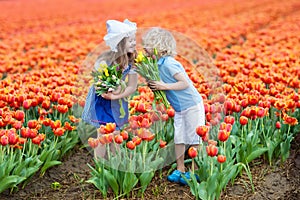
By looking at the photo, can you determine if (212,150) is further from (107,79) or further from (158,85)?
(107,79)

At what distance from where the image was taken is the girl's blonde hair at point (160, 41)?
3822 millimetres

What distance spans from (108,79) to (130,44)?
0.36 m

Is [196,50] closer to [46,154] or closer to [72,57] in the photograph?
[72,57]

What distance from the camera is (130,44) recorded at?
3936 mm

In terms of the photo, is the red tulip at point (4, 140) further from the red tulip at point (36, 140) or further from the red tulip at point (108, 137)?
the red tulip at point (108, 137)

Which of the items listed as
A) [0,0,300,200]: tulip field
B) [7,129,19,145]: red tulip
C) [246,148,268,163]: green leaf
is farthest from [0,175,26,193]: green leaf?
[246,148,268,163]: green leaf

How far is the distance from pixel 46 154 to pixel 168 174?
1120 mm

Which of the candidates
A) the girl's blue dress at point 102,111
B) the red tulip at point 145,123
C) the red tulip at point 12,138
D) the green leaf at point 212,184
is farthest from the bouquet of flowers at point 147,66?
the red tulip at point 12,138

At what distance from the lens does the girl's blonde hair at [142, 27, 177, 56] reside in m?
3.82

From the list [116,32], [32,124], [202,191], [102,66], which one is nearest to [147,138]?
[202,191]

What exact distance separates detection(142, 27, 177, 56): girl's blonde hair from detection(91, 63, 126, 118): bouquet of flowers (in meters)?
0.34

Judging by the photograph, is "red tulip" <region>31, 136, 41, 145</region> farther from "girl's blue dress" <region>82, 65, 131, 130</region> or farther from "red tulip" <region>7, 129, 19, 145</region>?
"girl's blue dress" <region>82, 65, 131, 130</region>

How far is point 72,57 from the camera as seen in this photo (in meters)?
8.11

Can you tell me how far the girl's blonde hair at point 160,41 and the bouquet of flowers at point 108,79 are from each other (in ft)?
1.12
